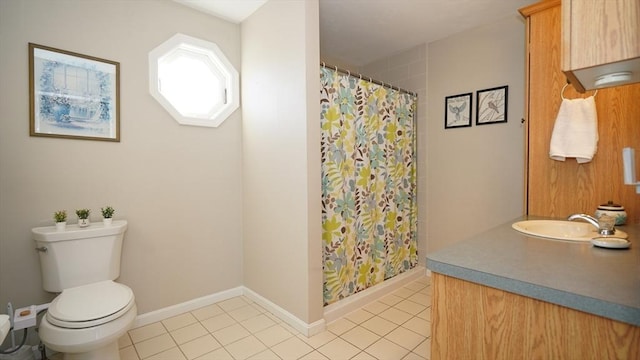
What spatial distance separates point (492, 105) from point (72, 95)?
10.5ft

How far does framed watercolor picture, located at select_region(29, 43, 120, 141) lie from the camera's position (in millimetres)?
1725

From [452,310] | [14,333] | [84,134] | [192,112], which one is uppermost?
[192,112]

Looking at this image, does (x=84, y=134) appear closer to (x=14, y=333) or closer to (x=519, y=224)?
(x=14, y=333)

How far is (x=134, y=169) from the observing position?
206 centimetres

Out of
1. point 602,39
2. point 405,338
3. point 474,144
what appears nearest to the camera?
point 602,39

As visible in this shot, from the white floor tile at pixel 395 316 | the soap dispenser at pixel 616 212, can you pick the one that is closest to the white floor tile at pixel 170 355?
the white floor tile at pixel 395 316

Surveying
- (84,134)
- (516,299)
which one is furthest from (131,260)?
(516,299)

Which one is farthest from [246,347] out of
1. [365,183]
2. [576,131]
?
[576,131]

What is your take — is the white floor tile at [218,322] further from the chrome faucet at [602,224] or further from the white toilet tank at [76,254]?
the chrome faucet at [602,224]

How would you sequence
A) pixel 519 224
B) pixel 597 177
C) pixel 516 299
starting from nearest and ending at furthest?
pixel 516 299
pixel 519 224
pixel 597 177

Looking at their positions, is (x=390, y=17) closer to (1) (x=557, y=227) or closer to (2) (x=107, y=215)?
(1) (x=557, y=227)

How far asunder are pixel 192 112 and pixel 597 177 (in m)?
2.82

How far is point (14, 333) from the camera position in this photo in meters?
1.67

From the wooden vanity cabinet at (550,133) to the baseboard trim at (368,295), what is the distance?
131 cm
